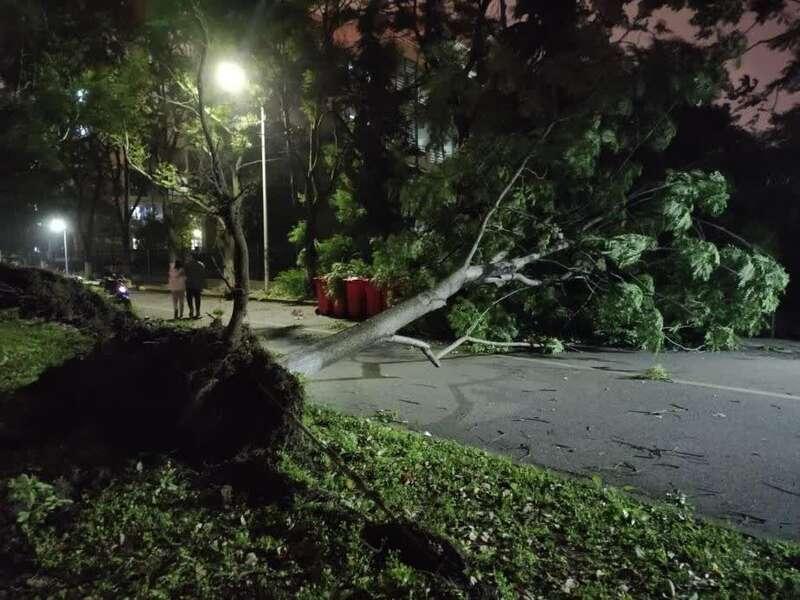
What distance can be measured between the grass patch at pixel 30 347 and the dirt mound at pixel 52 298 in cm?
18

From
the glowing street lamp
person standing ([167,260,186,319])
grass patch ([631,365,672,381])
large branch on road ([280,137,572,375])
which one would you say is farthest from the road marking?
the glowing street lamp

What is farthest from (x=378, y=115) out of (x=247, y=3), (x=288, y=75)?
(x=247, y=3)

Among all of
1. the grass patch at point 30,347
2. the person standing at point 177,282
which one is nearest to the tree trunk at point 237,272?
the grass patch at point 30,347

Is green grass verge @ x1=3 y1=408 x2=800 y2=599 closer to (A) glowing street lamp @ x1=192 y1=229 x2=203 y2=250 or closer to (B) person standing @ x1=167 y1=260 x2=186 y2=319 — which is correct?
(B) person standing @ x1=167 y1=260 x2=186 y2=319

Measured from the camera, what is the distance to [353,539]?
3334mm

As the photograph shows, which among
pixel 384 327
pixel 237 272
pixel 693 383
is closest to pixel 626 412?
pixel 693 383

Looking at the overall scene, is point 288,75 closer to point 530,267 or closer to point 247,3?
point 247,3

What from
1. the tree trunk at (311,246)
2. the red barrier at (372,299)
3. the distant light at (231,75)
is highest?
the distant light at (231,75)

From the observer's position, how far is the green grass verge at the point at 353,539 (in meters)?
3.00

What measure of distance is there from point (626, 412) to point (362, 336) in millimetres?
3261

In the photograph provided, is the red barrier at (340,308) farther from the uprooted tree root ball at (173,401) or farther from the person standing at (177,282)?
the uprooted tree root ball at (173,401)

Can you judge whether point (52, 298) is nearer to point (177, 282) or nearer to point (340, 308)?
point (177, 282)

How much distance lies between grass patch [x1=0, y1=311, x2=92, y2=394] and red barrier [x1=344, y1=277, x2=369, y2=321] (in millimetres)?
6949

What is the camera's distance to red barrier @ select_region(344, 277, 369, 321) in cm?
1430
